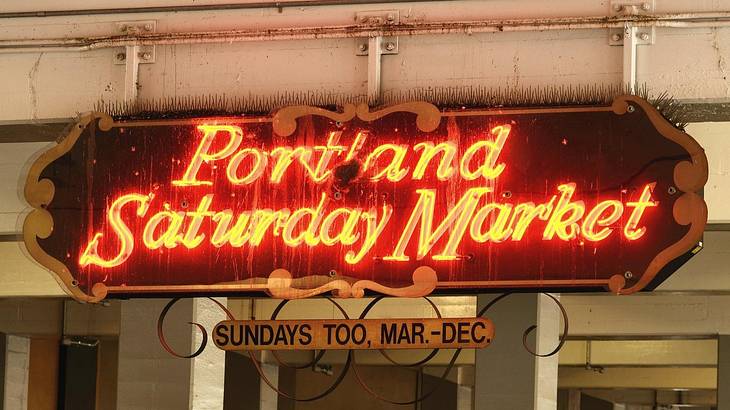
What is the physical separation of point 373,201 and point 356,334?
0.79 metres

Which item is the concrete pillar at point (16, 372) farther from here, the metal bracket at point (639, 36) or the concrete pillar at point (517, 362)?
the metal bracket at point (639, 36)

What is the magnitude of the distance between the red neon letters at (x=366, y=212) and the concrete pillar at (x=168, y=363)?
91.5 inches

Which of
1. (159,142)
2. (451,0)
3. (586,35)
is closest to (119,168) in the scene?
(159,142)

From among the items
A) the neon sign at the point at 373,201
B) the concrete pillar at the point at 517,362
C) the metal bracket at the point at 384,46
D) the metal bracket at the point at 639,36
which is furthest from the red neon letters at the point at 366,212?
the concrete pillar at the point at 517,362

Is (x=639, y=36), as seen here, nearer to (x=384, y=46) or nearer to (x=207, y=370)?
(x=384, y=46)

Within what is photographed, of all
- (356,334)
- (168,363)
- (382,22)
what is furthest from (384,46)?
(168,363)

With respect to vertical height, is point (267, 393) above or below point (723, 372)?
below

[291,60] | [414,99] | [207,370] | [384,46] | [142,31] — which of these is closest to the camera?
[414,99]

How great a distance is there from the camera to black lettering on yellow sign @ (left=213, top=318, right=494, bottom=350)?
855 centimetres

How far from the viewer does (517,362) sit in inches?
513

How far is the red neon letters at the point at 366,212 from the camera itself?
8.55m

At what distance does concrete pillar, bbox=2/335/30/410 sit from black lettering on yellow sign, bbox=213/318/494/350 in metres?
12.3

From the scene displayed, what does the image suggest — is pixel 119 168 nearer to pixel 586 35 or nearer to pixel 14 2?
pixel 14 2

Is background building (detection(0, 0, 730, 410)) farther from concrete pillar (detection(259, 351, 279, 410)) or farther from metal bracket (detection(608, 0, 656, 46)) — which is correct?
concrete pillar (detection(259, 351, 279, 410))
